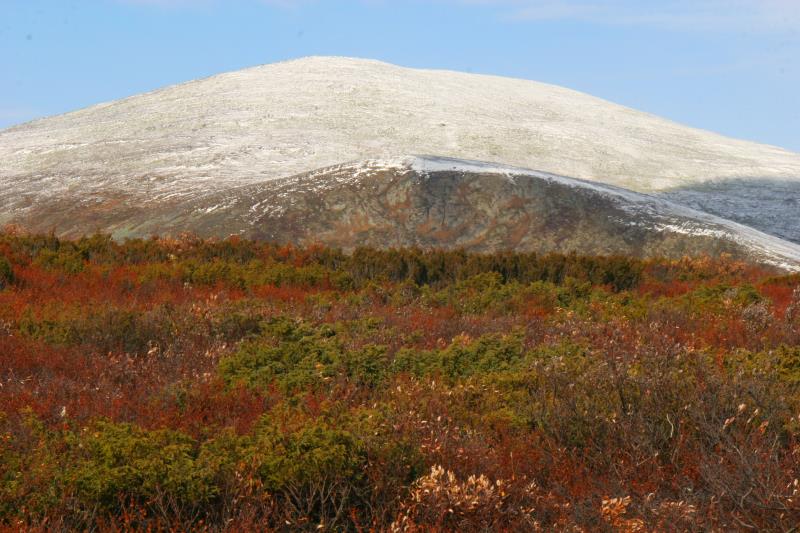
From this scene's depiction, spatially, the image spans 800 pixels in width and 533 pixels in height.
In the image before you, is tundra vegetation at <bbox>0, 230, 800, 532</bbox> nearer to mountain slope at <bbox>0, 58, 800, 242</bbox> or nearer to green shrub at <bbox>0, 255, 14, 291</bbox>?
green shrub at <bbox>0, 255, 14, 291</bbox>

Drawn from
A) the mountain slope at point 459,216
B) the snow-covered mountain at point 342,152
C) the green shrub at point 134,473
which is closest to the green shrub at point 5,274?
the green shrub at point 134,473

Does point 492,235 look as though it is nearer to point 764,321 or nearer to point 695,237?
point 695,237

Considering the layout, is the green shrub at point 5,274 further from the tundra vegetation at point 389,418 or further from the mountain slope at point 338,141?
the mountain slope at point 338,141

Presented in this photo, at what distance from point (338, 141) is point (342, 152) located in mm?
3659

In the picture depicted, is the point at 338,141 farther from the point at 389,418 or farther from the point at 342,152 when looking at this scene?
the point at 389,418

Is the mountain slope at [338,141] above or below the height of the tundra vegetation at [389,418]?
above

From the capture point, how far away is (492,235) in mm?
29234

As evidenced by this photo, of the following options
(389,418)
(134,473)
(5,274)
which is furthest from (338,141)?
(134,473)

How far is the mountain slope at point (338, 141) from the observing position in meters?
46.6

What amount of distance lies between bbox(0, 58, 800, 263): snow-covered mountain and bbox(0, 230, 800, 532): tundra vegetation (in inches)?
650

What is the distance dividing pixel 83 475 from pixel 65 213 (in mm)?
36036

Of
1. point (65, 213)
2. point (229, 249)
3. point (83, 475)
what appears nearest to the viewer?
point (83, 475)

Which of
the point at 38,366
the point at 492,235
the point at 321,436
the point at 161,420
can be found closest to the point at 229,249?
the point at 492,235

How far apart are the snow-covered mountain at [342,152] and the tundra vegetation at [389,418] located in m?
16.5
